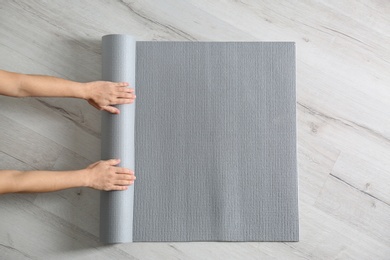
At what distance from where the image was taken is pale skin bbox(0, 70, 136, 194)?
1188 mm

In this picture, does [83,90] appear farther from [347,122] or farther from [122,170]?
[347,122]

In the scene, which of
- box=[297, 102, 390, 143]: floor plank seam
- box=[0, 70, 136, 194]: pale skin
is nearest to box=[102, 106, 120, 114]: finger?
box=[0, 70, 136, 194]: pale skin

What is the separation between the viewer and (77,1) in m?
1.35

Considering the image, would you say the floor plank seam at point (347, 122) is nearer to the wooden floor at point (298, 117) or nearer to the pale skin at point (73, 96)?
the wooden floor at point (298, 117)

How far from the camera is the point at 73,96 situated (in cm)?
124

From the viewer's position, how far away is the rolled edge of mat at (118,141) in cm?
121

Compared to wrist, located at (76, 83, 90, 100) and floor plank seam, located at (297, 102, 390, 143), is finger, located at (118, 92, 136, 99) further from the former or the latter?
floor plank seam, located at (297, 102, 390, 143)

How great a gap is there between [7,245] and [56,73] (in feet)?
1.80

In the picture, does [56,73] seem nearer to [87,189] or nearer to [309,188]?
[87,189]

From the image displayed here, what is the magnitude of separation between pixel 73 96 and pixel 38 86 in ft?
0.33

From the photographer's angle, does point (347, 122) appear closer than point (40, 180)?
No

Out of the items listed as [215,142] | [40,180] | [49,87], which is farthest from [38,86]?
[215,142]

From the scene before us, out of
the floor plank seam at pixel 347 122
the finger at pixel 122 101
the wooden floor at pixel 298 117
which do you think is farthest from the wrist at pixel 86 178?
the floor plank seam at pixel 347 122

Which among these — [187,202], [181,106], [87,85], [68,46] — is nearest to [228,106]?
[181,106]
